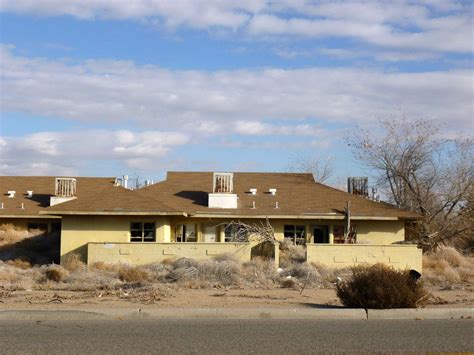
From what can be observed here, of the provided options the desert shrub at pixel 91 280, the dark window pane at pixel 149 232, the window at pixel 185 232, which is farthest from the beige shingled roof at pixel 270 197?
the desert shrub at pixel 91 280

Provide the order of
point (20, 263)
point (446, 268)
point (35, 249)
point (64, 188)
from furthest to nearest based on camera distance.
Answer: point (64, 188) → point (35, 249) → point (20, 263) → point (446, 268)

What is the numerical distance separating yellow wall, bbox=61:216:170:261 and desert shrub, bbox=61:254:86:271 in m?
0.46

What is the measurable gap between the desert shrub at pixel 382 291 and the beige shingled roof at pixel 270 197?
19455 mm

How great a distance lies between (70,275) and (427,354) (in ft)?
69.7

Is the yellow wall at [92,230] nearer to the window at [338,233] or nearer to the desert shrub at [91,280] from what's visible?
the desert shrub at [91,280]

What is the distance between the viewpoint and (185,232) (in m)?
38.2

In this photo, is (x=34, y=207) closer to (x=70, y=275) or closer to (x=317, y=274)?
(x=70, y=275)

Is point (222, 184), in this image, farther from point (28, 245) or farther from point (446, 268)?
point (446, 268)

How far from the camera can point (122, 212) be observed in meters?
34.1

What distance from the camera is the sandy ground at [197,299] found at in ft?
60.2

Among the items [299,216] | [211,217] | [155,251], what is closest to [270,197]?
[299,216]

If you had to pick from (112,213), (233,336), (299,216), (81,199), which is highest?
(81,199)

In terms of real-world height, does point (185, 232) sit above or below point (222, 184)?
below

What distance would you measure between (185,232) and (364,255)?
993cm
